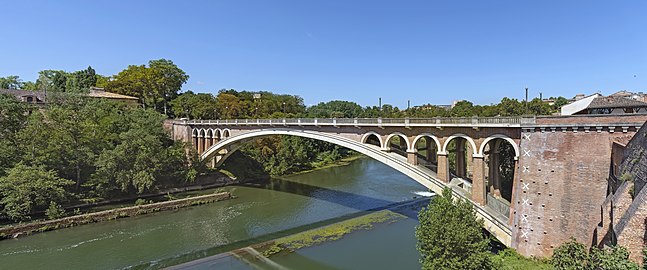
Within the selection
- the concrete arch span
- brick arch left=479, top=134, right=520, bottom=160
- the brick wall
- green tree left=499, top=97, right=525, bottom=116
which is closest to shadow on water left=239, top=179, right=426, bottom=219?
the concrete arch span

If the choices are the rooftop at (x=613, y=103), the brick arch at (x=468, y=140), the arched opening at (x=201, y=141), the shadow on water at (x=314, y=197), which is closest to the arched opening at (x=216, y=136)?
the arched opening at (x=201, y=141)

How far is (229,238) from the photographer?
20.1 m

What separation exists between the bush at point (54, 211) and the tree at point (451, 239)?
71.6 ft

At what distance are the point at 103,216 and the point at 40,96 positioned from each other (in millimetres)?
26364

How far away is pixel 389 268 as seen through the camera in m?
15.6

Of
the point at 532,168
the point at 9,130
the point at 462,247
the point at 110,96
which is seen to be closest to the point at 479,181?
the point at 532,168

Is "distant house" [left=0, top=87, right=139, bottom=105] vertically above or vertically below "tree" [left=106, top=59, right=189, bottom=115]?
below

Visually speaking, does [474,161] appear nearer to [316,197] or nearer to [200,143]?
[316,197]

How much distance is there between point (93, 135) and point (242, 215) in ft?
43.9

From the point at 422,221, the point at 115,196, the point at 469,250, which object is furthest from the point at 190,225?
the point at 469,250

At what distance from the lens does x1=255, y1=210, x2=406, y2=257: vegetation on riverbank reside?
18.1m

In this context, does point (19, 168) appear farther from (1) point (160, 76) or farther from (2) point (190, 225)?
(1) point (160, 76)

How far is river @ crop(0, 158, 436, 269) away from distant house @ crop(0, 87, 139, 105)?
24151mm

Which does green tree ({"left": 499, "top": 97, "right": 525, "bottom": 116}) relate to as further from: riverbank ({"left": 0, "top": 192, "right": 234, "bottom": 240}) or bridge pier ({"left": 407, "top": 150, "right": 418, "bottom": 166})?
riverbank ({"left": 0, "top": 192, "right": 234, "bottom": 240})
